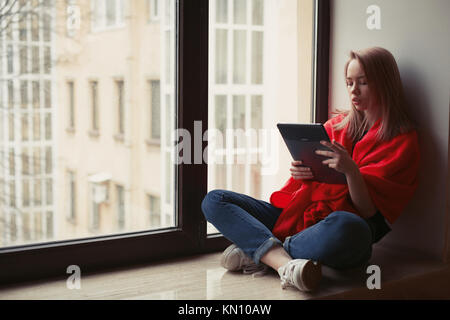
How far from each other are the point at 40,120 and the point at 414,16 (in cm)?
115

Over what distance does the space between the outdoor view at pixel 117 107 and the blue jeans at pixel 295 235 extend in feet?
0.66

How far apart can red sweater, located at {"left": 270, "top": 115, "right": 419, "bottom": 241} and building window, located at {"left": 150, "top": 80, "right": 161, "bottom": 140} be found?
0.46 metres

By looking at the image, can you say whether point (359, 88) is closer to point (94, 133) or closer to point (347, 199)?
point (347, 199)

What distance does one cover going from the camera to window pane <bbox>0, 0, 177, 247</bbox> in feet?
4.62

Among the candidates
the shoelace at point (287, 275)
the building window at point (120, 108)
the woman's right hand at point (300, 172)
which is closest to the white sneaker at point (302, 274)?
the shoelace at point (287, 275)

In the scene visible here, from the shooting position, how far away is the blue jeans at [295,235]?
4.44 ft

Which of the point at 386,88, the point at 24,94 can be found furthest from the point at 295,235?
the point at 24,94

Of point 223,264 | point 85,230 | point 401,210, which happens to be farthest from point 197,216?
point 401,210

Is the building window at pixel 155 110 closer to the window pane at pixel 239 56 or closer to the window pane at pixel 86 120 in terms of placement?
the window pane at pixel 86 120

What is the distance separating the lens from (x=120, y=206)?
62.0 inches

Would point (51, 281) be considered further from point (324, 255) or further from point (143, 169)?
point (324, 255)

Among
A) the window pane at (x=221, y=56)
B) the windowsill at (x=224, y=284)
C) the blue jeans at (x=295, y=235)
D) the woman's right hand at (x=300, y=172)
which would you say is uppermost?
the window pane at (x=221, y=56)

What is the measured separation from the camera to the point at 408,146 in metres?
1.50

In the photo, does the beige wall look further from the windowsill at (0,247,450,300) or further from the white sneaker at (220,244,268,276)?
the white sneaker at (220,244,268,276)
